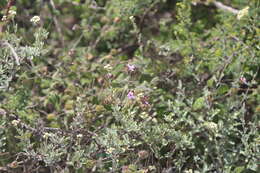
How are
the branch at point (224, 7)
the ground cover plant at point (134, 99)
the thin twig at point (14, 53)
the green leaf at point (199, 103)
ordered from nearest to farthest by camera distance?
the thin twig at point (14, 53) → the ground cover plant at point (134, 99) → the green leaf at point (199, 103) → the branch at point (224, 7)

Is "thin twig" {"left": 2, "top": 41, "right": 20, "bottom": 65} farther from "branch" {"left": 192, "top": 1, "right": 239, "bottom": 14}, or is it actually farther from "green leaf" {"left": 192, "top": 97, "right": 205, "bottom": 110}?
"branch" {"left": 192, "top": 1, "right": 239, "bottom": 14}

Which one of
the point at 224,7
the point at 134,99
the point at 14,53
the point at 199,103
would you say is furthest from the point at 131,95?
the point at 224,7

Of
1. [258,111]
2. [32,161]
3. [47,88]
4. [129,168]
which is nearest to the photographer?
[129,168]

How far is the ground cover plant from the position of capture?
248 cm

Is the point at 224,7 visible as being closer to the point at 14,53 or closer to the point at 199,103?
the point at 199,103

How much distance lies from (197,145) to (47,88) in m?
1.11

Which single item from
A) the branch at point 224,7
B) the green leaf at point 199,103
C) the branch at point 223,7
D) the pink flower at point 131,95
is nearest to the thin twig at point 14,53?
the pink flower at point 131,95

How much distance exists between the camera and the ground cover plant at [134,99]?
97.8 inches

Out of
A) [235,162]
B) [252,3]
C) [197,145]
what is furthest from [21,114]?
[252,3]

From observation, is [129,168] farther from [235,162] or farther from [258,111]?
[258,111]

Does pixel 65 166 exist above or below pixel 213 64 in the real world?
below

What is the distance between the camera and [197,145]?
2.91 metres

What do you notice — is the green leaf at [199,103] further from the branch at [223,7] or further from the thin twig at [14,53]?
the thin twig at [14,53]

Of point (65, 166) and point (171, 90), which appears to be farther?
point (171, 90)
